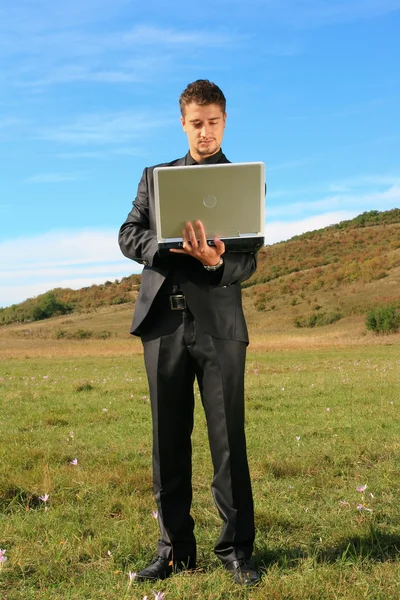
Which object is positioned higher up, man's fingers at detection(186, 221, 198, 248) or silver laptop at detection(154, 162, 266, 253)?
silver laptop at detection(154, 162, 266, 253)

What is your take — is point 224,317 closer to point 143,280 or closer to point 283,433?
point 143,280

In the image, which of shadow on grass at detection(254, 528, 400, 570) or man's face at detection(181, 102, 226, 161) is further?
shadow on grass at detection(254, 528, 400, 570)

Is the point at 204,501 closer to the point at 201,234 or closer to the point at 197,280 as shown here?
the point at 197,280

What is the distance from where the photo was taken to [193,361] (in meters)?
3.81

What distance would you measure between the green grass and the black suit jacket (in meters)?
1.48

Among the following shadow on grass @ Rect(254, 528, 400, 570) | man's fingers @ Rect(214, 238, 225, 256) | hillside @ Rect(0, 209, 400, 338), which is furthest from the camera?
hillside @ Rect(0, 209, 400, 338)

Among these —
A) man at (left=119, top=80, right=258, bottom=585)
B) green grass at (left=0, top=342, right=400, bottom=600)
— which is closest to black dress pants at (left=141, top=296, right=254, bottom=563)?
man at (left=119, top=80, right=258, bottom=585)

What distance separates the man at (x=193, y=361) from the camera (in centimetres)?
371

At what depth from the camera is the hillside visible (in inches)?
2008

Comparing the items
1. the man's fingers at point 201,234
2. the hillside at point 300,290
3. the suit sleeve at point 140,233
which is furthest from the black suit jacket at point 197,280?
the hillside at point 300,290

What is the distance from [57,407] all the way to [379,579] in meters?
8.45

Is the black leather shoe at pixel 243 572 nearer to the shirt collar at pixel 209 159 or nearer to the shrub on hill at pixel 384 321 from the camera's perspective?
the shirt collar at pixel 209 159

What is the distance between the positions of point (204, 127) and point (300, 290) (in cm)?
5823

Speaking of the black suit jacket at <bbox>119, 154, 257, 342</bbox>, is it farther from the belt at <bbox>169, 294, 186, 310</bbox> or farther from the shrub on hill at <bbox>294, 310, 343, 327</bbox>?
the shrub on hill at <bbox>294, 310, 343, 327</bbox>
